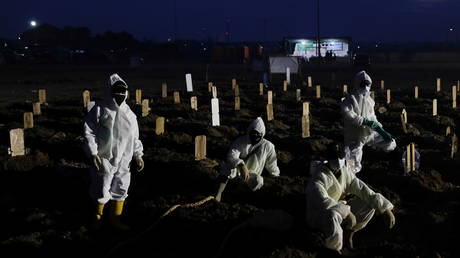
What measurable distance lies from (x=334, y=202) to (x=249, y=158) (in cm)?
174

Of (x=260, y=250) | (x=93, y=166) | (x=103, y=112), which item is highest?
(x=103, y=112)

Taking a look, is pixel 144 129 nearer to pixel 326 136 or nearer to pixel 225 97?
pixel 326 136

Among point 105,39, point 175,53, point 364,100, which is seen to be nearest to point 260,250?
point 364,100

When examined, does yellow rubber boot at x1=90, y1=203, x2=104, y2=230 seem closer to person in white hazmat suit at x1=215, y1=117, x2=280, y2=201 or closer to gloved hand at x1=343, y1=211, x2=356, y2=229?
person in white hazmat suit at x1=215, y1=117, x2=280, y2=201

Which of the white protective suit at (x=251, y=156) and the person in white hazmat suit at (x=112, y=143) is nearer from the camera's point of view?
the person in white hazmat suit at (x=112, y=143)

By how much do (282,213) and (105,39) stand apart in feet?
231

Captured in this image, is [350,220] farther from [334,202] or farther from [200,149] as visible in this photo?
[200,149]

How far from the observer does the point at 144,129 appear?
39.9ft

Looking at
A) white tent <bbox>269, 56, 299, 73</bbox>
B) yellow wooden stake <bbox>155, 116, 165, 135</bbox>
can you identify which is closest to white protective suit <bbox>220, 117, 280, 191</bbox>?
yellow wooden stake <bbox>155, 116, 165, 135</bbox>

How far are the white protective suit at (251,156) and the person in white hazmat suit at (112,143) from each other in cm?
114

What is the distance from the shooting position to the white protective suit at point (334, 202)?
5516 mm

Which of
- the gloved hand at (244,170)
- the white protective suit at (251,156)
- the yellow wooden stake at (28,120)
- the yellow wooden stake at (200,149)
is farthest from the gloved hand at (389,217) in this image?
the yellow wooden stake at (28,120)

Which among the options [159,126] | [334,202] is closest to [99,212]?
[334,202]

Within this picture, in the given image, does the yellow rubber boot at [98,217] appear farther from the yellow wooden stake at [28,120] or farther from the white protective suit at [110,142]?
the yellow wooden stake at [28,120]
